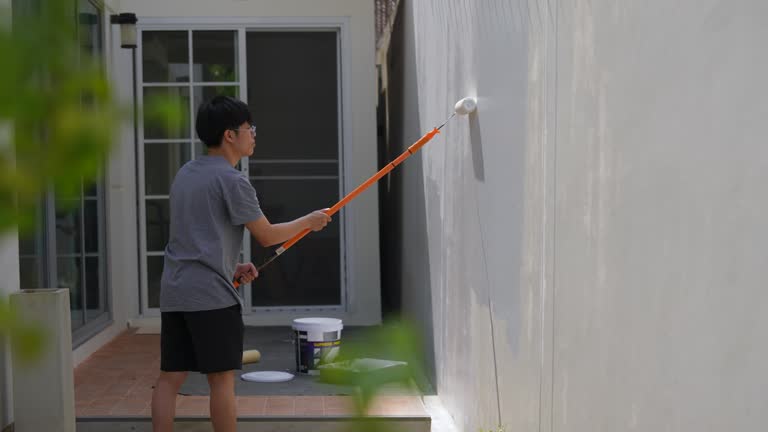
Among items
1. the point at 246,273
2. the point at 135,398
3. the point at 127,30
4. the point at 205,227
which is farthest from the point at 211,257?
the point at 127,30

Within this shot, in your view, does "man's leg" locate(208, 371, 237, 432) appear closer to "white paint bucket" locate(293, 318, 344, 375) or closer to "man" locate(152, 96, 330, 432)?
"man" locate(152, 96, 330, 432)

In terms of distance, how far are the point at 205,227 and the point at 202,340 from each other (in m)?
0.38

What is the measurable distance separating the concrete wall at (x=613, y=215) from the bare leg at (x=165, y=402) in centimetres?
111

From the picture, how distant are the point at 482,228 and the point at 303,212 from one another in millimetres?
4028

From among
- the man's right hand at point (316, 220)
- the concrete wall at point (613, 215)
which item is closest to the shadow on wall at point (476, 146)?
the concrete wall at point (613, 215)

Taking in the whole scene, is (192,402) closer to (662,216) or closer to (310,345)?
(310,345)

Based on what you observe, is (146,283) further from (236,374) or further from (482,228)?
(482,228)

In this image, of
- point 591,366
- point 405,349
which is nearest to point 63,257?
point 591,366

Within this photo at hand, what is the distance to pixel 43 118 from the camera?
234 millimetres

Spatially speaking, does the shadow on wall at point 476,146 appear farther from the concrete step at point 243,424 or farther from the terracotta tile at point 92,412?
the terracotta tile at point 92,412

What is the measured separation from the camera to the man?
3029mm

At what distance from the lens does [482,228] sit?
3.44 meters

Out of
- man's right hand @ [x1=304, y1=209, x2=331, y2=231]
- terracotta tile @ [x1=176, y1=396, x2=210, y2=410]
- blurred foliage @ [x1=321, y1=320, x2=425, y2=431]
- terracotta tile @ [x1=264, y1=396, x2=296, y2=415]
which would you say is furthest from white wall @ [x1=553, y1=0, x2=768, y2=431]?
terracotta tile @ [x1=176, y1=396, x2=210, y2=410]

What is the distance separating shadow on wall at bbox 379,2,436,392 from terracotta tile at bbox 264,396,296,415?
900mm
